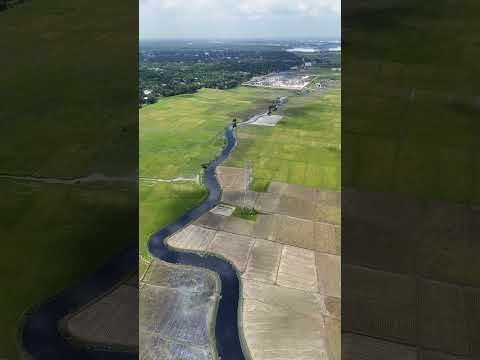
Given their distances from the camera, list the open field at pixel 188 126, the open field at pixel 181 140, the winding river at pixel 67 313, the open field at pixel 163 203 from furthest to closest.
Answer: the open field at pixel 188 126, the open field at pixel 181 140, the open field at pixel 163 203, the winding river at pixel 67 313

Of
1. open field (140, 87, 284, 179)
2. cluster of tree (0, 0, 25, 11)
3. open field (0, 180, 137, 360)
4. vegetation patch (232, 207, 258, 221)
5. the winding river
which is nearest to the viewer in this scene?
open field (0, 180, 137, 360)

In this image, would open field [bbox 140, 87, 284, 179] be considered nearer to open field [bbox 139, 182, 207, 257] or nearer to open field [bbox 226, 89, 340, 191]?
open field [bbox 139, 182, 207, 257]

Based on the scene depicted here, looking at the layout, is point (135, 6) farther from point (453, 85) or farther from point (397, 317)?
point (397, 317)

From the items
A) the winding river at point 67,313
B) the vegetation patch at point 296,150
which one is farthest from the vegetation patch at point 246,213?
the winding river at point 67,313

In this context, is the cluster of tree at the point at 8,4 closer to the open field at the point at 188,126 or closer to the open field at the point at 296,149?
the open field at the point at 296,149

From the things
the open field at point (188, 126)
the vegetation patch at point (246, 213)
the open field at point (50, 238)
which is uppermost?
the open field at point (188, 126)

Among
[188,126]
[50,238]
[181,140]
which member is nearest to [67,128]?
[50,238]

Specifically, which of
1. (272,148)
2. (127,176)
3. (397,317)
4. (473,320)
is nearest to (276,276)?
(397,317)

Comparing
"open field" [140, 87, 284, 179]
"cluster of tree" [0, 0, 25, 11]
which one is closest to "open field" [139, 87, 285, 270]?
"open field" [140, 87, 284, 179]

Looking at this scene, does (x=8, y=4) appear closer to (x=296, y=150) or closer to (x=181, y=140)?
(x=296, y=150)
